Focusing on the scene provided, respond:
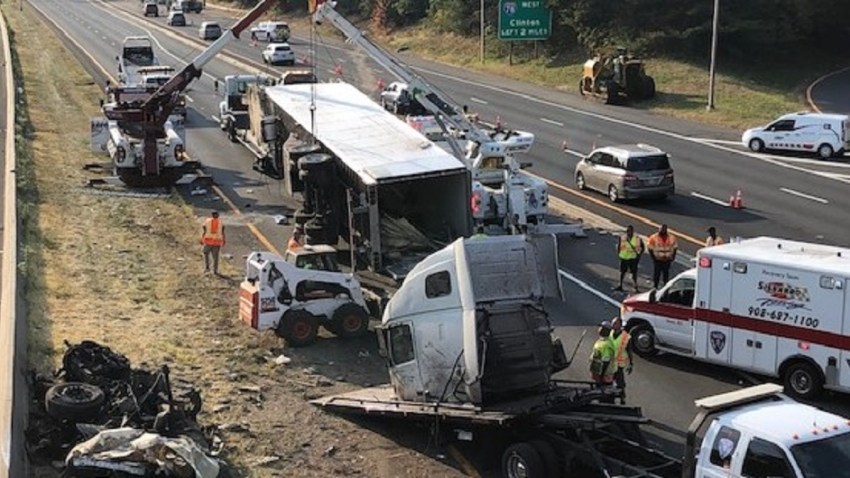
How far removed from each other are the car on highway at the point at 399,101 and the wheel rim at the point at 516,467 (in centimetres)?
3641

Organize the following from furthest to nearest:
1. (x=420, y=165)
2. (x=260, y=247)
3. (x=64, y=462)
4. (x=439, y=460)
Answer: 1. (x=260, y=247)
2. (x=420, y=165)
3. (x=439, y=460)
4. (x=64, y=462)

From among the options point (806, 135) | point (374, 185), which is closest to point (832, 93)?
point (806, 135)

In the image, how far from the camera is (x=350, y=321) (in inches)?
860

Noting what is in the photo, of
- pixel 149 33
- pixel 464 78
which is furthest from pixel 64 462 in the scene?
pixel 149 33

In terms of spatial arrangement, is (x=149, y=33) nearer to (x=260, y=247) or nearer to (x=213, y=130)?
(x=213, y=130)

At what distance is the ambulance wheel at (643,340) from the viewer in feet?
68.9

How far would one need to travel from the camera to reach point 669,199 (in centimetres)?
3522

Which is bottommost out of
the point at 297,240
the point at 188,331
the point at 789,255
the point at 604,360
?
the point at 188,331

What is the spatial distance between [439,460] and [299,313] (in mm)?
5894

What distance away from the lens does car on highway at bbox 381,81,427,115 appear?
51.5 meters

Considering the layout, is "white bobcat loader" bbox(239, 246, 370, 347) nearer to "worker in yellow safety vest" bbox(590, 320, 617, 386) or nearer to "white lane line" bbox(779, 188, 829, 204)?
"worker in yellow safety vest" bbox(590, 320, 617, 386)

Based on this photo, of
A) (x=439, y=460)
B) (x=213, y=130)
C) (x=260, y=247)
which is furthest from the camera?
(x=213, y=130)

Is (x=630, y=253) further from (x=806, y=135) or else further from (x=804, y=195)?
(x=806, y=135)

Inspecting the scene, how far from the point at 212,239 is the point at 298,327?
5455 millimetres
